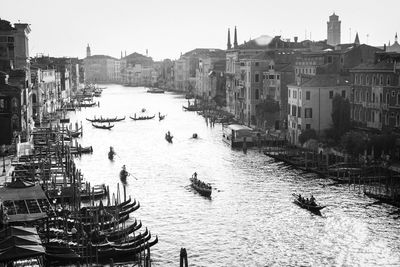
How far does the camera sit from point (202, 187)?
3459 centimetres

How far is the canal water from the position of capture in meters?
24.7

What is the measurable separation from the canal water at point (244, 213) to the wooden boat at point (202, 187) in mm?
408

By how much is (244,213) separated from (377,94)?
52.7ft

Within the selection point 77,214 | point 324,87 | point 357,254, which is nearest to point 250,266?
point 357,254

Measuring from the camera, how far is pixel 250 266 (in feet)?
77.2

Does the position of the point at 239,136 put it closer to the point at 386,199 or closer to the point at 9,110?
the point at 9,110

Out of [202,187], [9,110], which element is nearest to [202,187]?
[202,187]

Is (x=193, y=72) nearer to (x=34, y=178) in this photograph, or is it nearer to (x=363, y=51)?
(x=363, y=51)

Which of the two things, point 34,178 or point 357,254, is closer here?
point 357,254

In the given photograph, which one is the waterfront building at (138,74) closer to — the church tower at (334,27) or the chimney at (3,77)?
the church tower at (334,27)

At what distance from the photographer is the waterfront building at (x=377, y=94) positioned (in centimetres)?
4084

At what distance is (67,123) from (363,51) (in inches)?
1190

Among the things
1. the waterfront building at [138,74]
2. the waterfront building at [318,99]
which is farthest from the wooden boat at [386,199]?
the waterfront building at [138,74]

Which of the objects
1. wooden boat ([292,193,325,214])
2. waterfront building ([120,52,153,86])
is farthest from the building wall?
waterfront building ([120,52,153,86])
